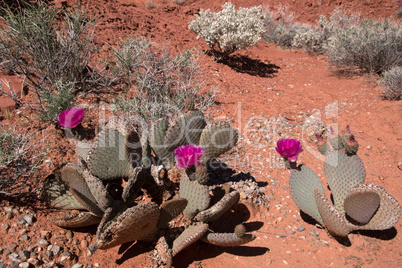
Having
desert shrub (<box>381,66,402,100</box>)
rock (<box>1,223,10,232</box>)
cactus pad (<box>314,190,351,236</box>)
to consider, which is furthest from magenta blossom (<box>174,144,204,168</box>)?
desert shrub (<box>381,66,402,100</box>)

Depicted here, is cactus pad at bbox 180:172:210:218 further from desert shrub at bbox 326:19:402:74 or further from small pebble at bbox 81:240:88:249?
desert shrub at bbox 326:19:402:74

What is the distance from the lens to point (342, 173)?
2.56 metres

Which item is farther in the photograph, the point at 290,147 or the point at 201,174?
the point at 290,147

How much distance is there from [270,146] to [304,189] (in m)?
1.23

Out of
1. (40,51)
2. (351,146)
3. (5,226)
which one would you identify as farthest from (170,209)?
(40,51)

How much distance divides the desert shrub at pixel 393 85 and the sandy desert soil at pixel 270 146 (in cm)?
17

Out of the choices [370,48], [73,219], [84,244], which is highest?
[370,48]

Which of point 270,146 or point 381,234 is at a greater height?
point 270,146

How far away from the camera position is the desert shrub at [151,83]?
147 inches

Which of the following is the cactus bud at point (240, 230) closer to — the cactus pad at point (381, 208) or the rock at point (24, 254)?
the cactus pad at point (381, 208)

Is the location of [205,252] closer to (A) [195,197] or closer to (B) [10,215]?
(A) [195,197]

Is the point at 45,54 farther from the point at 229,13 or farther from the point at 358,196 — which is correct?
the point at 229,13

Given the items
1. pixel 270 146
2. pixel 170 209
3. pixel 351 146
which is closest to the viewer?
pixel 170 209

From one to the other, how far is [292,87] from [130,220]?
5.24 m
